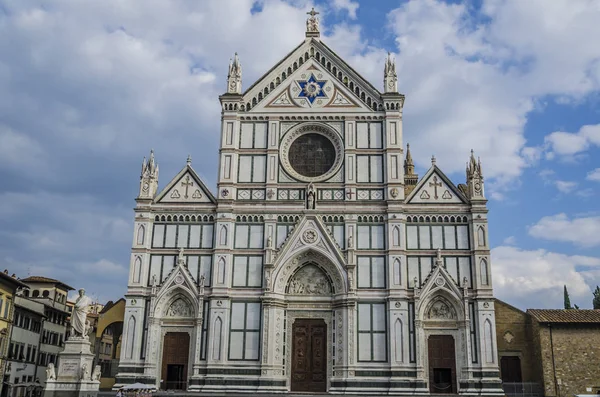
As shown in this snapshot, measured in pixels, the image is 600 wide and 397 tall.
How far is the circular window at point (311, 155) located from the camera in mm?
34719

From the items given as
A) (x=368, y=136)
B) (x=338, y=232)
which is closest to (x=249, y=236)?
(x=338, y=232)

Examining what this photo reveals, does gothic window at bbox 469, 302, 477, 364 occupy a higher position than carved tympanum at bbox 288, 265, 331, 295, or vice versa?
carved tympanum at bbox 288, 265, 331, 295

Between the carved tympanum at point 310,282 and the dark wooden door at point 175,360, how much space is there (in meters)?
6.14

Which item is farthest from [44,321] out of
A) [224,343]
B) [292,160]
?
[292,160]

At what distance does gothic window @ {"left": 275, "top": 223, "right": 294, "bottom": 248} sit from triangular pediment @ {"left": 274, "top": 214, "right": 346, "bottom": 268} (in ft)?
1.03

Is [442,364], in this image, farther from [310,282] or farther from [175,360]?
[175,360]

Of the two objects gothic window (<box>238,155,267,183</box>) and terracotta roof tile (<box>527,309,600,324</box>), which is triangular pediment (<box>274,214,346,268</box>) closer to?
gothic window (<box>238,155,267,183</box>)

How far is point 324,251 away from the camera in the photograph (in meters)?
32.8

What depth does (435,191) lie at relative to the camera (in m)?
33.6

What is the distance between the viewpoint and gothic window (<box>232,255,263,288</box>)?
32.6 metres

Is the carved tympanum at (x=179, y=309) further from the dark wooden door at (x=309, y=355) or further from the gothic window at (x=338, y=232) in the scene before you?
the gothic window at (x=338, y=232)

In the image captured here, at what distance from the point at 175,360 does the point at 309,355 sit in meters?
6.86

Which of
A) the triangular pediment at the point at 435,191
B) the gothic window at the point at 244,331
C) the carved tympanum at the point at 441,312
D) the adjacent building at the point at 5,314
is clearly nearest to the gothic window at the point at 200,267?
the gothic window at the point at 244,331

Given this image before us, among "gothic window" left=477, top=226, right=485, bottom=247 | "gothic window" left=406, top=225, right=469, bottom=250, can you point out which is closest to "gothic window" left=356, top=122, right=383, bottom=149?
"gothic window" left=406, top=225, right=469, bottom=250
